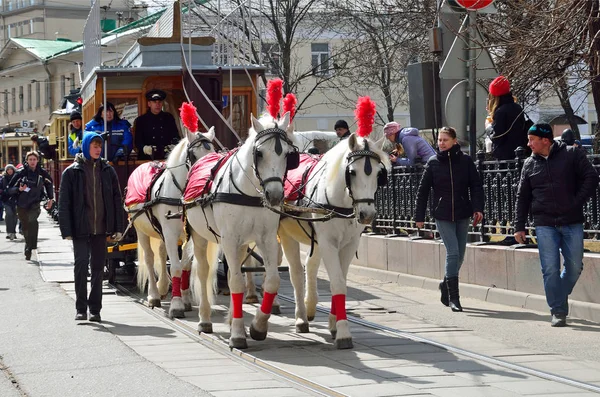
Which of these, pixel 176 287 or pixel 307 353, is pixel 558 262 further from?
pixel 176 287

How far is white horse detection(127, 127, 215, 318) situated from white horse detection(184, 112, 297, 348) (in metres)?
2.07

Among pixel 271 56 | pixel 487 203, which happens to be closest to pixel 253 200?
pixel 487 203

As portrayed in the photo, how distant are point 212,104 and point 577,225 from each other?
5647 mm

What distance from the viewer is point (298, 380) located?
8391 mm

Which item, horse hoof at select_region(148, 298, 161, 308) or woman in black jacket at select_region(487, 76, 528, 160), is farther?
woman in black jacket at select_region(487, 76, 528, 160)

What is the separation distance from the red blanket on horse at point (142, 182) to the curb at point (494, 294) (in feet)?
12.2

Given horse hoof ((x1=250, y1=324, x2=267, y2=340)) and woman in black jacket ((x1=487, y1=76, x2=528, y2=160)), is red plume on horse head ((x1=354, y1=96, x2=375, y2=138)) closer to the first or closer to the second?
horse hoof ((x1=250, y1=324, x2=267, y2=340))

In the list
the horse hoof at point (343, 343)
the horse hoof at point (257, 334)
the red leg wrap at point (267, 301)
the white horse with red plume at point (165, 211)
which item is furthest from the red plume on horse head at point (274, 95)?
the white horse with red plume at point (165, 211)

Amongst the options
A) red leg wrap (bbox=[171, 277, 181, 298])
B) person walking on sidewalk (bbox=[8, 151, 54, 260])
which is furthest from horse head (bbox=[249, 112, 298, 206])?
person walking on sidewalk (bbox=[8, 151, 54, 260])

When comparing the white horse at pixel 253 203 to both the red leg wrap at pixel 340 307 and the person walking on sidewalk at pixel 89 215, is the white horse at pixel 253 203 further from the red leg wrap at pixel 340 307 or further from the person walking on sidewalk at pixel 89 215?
the person walking on sidewalk at pixel 89 215

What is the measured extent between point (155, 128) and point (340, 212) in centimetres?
625

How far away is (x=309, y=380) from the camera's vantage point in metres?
8.31

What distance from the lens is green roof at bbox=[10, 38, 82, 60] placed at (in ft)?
266

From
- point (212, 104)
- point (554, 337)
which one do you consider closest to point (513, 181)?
point (554, 337)
